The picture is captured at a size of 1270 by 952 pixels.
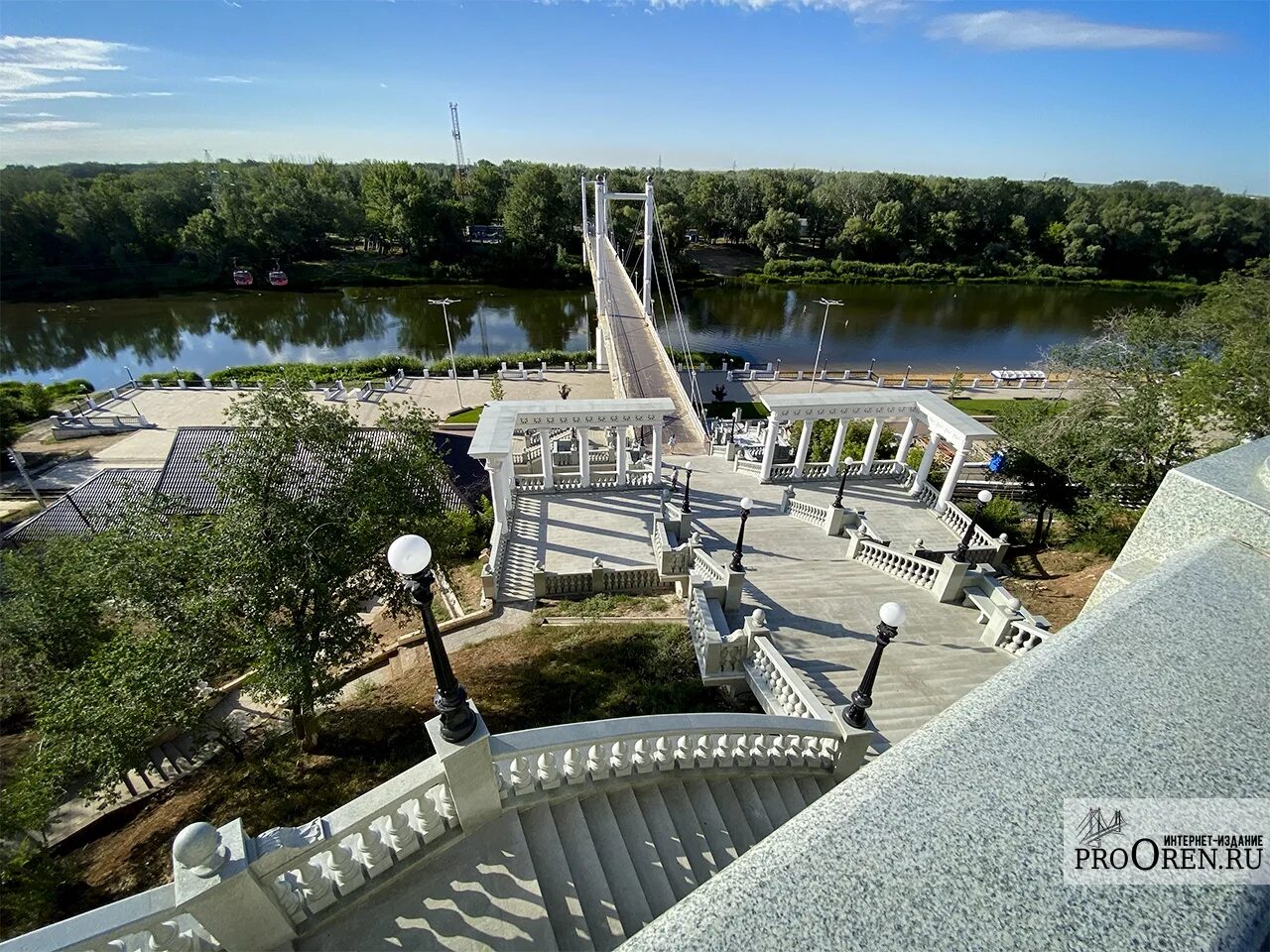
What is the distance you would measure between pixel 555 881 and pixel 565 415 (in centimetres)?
1338

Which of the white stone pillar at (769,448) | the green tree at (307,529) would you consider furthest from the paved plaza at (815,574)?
the green tree at (307,529)

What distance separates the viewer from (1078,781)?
2914mm

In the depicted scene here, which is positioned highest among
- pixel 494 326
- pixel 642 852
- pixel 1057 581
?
pixel 642 852

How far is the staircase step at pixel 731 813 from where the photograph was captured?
6.06m

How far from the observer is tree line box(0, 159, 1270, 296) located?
63.3 m

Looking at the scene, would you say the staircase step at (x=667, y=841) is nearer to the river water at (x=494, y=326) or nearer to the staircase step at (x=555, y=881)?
the staircase step at (x=555, y=881)

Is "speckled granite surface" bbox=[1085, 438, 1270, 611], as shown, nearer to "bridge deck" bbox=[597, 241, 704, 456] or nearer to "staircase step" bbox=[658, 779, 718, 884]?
"staircase step" bbox=[658, 779, 718, 884]

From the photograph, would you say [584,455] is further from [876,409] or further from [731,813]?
[731,813]

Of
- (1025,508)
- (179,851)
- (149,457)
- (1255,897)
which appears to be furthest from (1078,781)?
(149,457)

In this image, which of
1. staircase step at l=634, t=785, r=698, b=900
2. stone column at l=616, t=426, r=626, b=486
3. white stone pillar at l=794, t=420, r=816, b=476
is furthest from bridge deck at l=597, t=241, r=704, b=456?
staircase step at l=634, t=785, r=698, b=900

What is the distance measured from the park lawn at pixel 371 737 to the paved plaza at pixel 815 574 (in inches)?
81.4

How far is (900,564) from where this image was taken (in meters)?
13.1

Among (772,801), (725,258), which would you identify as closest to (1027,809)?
(772,801)

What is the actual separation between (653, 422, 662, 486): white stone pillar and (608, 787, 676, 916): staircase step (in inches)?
512
